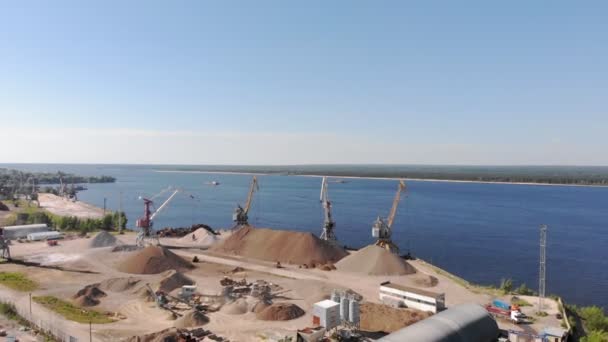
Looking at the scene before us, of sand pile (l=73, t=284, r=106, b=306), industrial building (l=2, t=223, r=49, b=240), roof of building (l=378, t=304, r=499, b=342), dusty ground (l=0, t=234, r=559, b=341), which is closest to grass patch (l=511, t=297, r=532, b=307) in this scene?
dusty ground (l=0, t=234, r=559, b=341)

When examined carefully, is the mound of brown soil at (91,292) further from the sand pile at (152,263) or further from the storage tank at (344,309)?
the storage tank at (344,309)

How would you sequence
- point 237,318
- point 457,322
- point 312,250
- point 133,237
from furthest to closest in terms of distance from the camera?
1. point 133,237
2. point 312,250
3. point 237,318
4. point 457,322

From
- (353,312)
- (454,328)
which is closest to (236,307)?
(353,312)

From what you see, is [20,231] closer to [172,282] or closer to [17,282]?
[17,282]

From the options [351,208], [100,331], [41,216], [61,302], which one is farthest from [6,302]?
[351,208]

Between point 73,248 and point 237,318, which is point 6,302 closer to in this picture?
point 237,318

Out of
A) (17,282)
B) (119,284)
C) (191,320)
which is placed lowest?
(17,282)

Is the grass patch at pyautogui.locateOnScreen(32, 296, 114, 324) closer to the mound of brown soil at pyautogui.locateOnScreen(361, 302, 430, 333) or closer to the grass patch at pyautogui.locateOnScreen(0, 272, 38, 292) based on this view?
the grass patch at pyautogui.locateOnScreen(0, 272, 38, 292)
